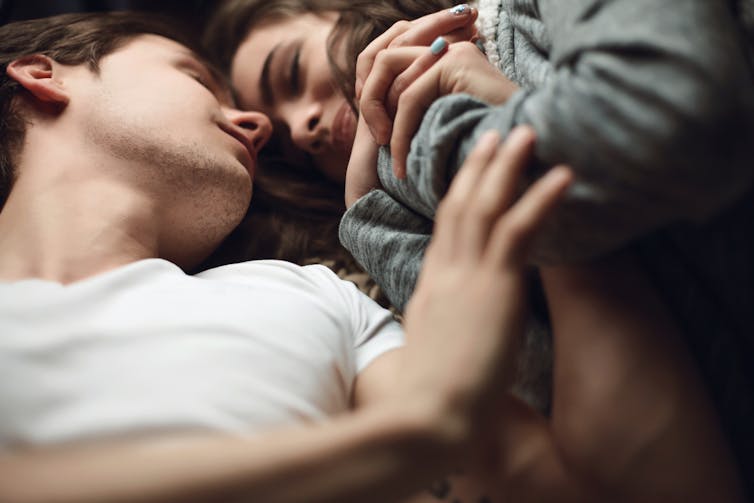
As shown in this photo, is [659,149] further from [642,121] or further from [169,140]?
[169,140]

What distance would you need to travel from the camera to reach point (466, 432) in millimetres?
438

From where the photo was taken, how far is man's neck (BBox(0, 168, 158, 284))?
0.71 meters

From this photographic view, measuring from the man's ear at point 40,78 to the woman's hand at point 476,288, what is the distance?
652mm

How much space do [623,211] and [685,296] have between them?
0.61 ft

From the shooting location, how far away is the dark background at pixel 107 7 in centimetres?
125

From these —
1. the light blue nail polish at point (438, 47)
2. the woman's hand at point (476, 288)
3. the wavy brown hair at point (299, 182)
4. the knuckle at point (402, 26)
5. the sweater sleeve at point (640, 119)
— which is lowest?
the wavy brown hair at point (299, 182)

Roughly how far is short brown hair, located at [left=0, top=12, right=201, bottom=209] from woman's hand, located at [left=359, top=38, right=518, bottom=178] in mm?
460

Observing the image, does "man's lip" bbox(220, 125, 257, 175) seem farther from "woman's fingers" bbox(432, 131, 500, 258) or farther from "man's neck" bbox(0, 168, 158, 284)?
"woman's fingers" bbox(432, 131, 500, 258)

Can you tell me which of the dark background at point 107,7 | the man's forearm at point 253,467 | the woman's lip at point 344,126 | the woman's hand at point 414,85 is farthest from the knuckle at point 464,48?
the dark background at point 107,7

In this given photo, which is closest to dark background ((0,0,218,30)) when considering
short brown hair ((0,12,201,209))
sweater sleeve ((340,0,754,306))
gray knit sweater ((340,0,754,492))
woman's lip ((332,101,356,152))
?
short brown hair ((0,12,201,209))

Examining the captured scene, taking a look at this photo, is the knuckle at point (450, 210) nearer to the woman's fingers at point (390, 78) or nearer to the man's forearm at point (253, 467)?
the man's forearm at point (253, 467)


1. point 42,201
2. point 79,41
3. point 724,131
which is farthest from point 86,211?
point 724,131

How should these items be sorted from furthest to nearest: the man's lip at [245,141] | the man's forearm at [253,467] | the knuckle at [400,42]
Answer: the man's lip at [245,141], the knuckle at [400,42], the man's forearm at [253,467]

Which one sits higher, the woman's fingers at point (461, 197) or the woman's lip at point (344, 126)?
the woman's fingers at point (461, 197)
